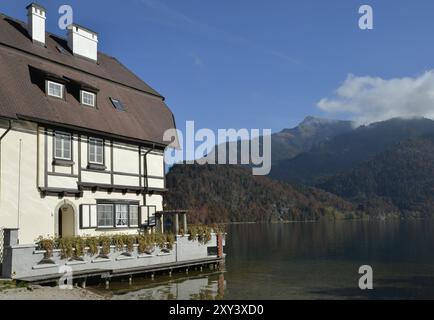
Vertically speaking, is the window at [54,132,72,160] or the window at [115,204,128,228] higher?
the window at [54,132,72,160]

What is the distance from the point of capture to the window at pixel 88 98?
29.3 metres

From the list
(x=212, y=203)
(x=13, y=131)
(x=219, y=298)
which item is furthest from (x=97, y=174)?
(x=212, y=203)

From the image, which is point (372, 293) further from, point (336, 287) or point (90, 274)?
point (90, 274)

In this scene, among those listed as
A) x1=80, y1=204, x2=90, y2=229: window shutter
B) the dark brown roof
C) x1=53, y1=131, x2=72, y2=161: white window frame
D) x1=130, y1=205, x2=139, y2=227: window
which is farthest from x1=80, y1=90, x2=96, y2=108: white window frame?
x1=130, y1=205, x2=139, y2=227: window

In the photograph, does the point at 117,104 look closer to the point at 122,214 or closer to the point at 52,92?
the point at 52,92

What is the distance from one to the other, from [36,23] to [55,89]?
5.23m

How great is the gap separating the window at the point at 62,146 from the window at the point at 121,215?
4667mm

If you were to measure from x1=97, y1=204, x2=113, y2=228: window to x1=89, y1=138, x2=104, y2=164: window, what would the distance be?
2.51 metres

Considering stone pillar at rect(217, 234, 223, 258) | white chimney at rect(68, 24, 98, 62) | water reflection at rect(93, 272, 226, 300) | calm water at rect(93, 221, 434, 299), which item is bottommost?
calm water at rect(93, 221, 434, 299)

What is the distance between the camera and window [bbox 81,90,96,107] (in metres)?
29.3

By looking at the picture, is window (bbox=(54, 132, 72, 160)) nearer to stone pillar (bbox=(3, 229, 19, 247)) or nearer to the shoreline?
stone pillar (bbox=(3, 229, 19, 247))

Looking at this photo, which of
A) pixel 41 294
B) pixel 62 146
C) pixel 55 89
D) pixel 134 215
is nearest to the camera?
pixel 41 294

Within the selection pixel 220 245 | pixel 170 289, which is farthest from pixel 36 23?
pixel 220 245

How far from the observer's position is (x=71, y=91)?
29.0m
